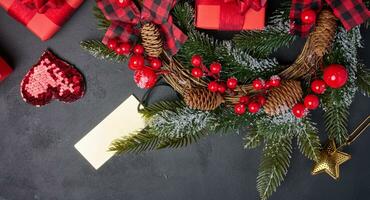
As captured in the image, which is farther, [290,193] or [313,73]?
[290,193]

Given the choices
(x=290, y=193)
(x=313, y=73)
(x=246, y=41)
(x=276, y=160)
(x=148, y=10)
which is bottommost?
(x=290, y=193)

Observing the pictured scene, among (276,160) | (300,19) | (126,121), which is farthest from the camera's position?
(126,121)

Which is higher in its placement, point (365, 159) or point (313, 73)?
point (313, 73)

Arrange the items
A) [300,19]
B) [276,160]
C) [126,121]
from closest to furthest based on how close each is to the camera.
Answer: [300,19]
[276,160]
[126,121]

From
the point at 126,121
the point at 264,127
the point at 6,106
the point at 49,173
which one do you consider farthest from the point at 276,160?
the point at 6,106

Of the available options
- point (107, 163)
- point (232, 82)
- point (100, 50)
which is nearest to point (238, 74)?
point (232, 82)

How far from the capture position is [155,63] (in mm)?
1029

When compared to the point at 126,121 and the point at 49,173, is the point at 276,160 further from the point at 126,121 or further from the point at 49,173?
the point at 49,173

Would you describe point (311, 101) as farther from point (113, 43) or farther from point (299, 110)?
point (113, 43)

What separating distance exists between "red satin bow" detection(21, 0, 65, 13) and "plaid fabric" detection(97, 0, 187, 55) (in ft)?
0.54

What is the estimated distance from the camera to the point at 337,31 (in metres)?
1.02

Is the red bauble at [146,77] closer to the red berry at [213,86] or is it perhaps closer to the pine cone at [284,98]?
the red berry at [213,86]

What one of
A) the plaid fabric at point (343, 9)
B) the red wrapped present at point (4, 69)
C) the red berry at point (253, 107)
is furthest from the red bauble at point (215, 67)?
the red wrapped present at point (4, 69)

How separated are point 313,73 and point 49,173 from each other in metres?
0.82
